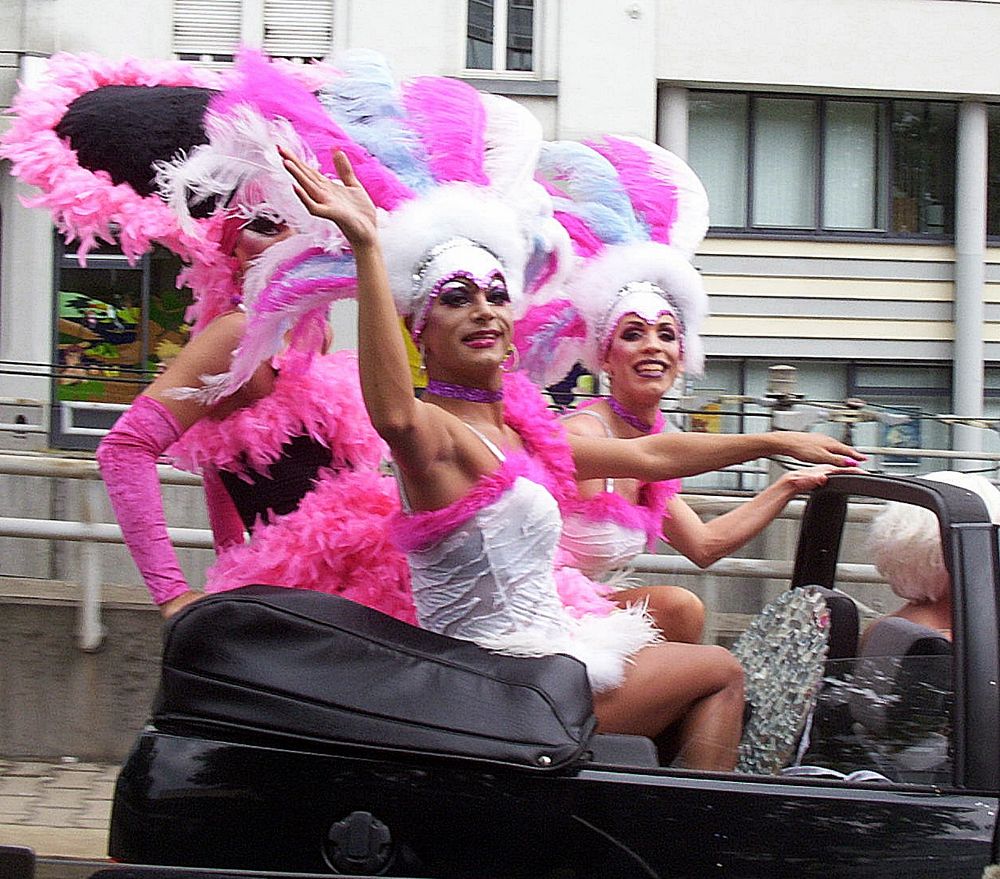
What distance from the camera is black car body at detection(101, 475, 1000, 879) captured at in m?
2.31

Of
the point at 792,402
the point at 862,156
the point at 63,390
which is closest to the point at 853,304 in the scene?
the point at 862,156

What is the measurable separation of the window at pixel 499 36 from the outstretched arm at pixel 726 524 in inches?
435

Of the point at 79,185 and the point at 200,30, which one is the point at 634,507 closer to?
the point at 79,185

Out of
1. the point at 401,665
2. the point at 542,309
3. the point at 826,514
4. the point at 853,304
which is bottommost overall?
the point at 401,665

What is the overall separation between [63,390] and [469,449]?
373 inches

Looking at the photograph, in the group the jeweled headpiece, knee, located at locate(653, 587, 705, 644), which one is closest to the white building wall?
knee, located at locate(653, 587, 705, 644)

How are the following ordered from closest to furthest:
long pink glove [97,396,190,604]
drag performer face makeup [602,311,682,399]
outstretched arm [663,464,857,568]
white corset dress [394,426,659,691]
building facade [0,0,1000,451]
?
1. white corset dress [394,426,659,691]
2. long pink glove [97,396,190,604]
3. outstretched arm [663,464,857,568]
4. drag performer face makeup [602,311,682,399]
5. building facade [0,0,1000,451]

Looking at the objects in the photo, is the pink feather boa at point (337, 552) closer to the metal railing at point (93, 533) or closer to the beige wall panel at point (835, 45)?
the metal railing at point (93, 533)

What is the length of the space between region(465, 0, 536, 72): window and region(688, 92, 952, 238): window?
2136 millimetres

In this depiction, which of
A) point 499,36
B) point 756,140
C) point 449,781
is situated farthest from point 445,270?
point 756,140

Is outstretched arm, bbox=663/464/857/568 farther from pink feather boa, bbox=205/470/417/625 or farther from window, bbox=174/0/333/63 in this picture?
window, bbox=174/0/333/63

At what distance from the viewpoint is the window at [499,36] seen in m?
14.1

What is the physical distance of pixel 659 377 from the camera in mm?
3545

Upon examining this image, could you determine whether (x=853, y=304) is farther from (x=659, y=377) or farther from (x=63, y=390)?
(x=659, y=377)
